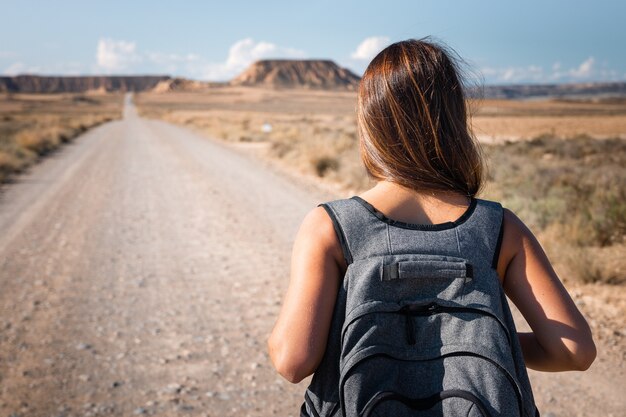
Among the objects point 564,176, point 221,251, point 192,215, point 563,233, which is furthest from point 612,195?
point 192,215

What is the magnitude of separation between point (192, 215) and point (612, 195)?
6346mm

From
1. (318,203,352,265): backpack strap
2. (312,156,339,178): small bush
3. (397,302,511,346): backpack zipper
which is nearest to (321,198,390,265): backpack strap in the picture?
(318,203,352,265): backpack strap

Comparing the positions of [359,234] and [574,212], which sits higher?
[359,234]

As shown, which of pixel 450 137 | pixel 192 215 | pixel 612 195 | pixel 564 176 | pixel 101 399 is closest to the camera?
pixel 450 137

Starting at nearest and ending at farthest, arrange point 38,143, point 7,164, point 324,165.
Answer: point 324,165, point 7,164, point 38,143

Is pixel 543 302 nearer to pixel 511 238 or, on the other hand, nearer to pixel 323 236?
pixel 511 238

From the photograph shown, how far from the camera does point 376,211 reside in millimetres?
1243

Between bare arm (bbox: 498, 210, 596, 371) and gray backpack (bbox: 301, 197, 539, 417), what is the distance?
69 millimetres

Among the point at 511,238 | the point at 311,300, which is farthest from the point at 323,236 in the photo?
the point at 511,238

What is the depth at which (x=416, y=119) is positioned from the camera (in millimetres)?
1250

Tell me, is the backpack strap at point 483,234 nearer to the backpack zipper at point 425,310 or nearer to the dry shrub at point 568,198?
the backpack zipper at point 425,310

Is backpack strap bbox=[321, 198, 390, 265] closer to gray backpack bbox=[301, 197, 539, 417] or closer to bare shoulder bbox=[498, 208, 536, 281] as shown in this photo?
gray backpack bbox=[301, 197, 539, 417]

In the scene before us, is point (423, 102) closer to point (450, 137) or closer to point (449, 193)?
point (450, 137)

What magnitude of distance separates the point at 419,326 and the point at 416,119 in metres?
0.49
